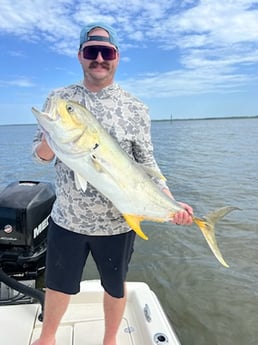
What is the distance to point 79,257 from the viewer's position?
7.50 ft

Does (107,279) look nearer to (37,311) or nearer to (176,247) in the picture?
(37,311)

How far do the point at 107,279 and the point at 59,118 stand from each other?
1152 millimetres

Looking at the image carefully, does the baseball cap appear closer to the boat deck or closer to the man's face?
the man's face

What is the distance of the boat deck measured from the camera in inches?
104

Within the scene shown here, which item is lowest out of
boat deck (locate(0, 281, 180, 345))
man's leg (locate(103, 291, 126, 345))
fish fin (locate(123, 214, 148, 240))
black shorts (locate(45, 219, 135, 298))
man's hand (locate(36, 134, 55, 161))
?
boat deck (locate(0, 281, 180, 345))

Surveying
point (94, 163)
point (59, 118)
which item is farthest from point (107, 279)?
point (59, 118)

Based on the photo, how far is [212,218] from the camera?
226cm

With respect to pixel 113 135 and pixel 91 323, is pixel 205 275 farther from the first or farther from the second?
pixel 113 135

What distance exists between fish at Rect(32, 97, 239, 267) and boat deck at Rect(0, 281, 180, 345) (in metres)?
1.07

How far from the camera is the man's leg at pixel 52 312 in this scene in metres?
2.38

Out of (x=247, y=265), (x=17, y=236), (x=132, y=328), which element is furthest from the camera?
(x=247, y=265)

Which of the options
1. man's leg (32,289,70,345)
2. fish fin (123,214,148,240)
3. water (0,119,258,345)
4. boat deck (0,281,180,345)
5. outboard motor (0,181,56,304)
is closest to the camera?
fish fin (123,214,148,240)

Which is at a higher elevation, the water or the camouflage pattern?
the camouflage pattern

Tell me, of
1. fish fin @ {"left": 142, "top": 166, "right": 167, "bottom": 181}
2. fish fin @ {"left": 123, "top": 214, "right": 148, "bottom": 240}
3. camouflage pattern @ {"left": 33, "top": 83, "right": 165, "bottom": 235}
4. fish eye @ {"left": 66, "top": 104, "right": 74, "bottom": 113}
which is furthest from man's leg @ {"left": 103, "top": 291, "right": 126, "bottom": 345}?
fish eye @ {"left": 66, "top": 104, "right": 74, "bottom": 113}
